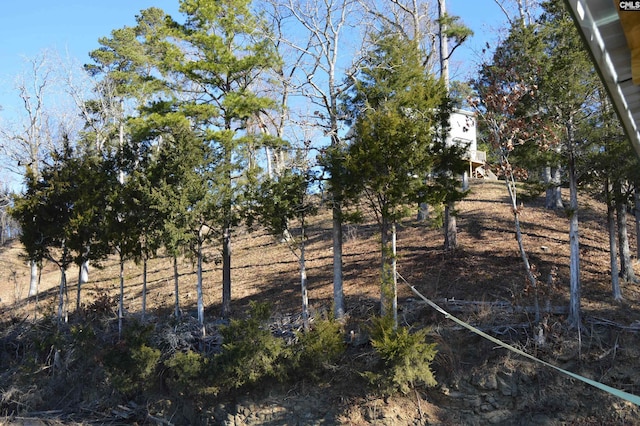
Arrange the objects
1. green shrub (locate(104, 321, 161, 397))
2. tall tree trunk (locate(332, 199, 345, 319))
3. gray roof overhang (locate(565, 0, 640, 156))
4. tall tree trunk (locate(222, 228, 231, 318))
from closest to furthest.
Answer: gray roof overhang (locate(565, 0, 640, 156))
green shrub (locate(104, 321, 161, 397))
tall tree trunk (locate(332, 199, 345, 319))
tall tree trunk (locate(222, 228, 231, 318))

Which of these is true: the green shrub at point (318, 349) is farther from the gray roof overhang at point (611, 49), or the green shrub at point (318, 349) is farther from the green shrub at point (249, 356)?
the gray roof overhang at point (611, 49)

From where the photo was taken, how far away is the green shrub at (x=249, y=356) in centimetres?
1316

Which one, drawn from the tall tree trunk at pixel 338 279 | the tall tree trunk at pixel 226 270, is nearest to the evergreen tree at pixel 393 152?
the tall tree trunk at pixel 338 279

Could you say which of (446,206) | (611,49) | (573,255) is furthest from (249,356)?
(611,49)

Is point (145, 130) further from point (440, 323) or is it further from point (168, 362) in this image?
point (440, 323)

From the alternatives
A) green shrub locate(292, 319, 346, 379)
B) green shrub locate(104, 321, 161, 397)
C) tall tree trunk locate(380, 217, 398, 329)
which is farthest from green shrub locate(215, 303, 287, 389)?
tall tree trunk locate(380, 217, 398, 329)

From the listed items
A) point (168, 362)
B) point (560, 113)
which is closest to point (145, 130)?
point (168, 362)

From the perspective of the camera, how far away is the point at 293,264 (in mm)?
22125

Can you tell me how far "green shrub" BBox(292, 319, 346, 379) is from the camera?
13.1 m

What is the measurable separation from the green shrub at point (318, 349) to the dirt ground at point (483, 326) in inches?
20.9

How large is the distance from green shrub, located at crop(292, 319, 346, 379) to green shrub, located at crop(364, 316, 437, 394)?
1.12 m

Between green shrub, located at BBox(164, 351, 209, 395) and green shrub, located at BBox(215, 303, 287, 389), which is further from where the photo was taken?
green shrub, located at BBox(164, 351, 209, 395)

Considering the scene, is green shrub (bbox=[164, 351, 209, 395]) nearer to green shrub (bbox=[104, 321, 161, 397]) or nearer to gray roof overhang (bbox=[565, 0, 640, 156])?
green shrub (bbox=[104, 321, 161, 397])

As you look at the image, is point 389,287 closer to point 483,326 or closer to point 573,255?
point 483,326
